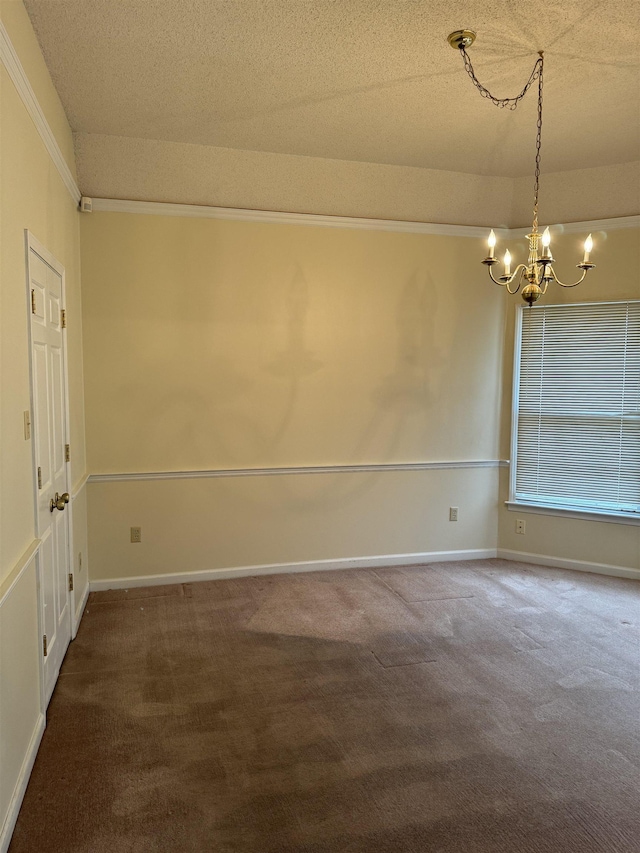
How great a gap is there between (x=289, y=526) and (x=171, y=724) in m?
2.01

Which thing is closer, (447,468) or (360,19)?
(360,19)

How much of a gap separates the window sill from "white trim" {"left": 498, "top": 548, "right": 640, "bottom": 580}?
35cm

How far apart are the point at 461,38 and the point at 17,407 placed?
249 cm

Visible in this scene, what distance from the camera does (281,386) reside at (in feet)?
14.1

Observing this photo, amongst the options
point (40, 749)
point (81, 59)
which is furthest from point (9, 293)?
point (40, 749)

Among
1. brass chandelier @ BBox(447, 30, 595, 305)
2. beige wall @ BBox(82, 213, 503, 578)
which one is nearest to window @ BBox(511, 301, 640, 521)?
beige wall @ BBox(82, 213, 503, 578)

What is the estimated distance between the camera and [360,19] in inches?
98.1

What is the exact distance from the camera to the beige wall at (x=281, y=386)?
400cm

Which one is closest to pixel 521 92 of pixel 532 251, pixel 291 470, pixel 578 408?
pixel 532 251

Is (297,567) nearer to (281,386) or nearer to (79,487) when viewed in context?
(281,386)

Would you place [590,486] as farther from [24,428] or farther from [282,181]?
[24,428]

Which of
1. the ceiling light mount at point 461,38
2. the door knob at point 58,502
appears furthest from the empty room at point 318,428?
the door knob at point 58,502

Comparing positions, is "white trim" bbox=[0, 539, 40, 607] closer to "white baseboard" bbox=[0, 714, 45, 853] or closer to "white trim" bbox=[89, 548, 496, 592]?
"white baseboard" bbox=[0, 714, 45, 853]

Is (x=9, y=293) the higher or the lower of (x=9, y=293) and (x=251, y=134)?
the lower
